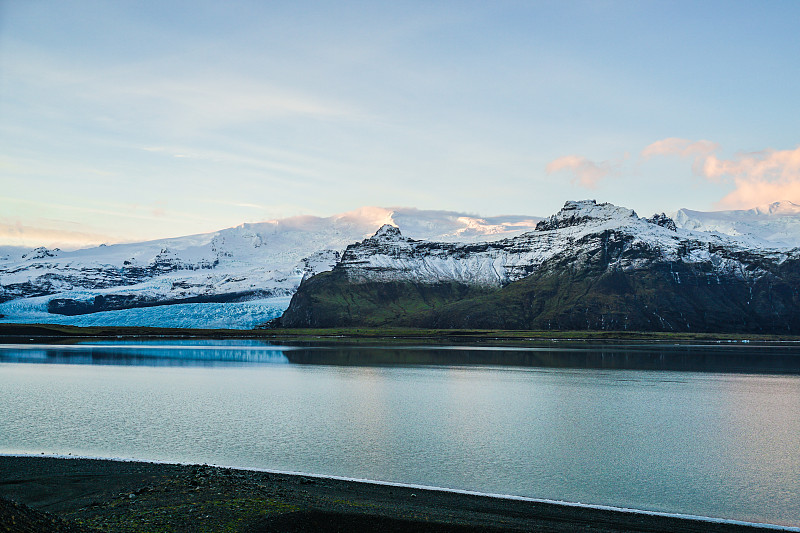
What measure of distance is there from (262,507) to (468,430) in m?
19.7

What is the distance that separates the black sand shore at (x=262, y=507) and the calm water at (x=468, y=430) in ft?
7.38

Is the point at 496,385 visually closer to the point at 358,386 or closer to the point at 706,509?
the point at 358,386

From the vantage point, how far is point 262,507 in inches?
861

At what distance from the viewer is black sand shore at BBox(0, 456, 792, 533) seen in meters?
20.4

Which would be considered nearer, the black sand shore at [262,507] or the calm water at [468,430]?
the black sand shore at [262,507]

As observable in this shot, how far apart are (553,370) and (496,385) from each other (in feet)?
65.6

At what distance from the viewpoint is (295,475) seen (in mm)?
27781

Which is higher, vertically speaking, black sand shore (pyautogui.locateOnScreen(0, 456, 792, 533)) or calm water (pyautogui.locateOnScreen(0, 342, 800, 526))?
black sand shore (pyautogui.locateOnScreen(0, 456, 792, 533))

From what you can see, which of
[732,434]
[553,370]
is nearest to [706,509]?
[732,434]

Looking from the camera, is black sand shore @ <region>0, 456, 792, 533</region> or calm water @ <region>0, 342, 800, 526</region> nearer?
black sand shore @ <region>0, 456, 792, 533</region>

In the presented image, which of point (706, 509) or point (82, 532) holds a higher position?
point (82, 532)

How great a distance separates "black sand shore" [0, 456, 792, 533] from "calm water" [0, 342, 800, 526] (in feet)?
7.38

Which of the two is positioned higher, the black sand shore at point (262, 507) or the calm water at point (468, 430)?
the black sand shore at point (262, 507)

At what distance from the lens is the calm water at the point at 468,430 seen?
27969mm
